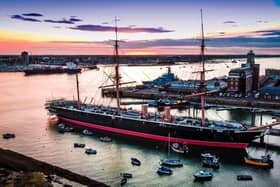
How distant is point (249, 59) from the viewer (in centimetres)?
7350

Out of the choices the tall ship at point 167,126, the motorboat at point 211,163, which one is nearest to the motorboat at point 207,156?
the motorboat at point 211,163

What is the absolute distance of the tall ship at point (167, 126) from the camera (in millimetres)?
25236

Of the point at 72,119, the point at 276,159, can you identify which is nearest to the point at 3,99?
the point at 72,119

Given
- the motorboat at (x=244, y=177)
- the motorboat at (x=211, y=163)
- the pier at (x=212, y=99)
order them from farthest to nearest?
the pier at (x=212, y=99) → the motorboat at (x=211, y=163) → the motorboat at (x=244, y=177)

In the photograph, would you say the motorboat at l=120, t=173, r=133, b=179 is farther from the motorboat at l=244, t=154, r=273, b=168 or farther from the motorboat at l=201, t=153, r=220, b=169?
the motorboat at l=244, t=154, r=273, b=168

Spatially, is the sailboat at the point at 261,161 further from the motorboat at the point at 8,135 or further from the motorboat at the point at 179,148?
the motorboat at the point at 8,135

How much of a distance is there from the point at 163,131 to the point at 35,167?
1076 centimetres

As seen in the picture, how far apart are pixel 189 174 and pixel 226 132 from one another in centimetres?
569

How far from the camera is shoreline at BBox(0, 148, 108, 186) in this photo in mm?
18844

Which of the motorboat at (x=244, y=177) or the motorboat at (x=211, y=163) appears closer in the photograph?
the motorboat at (x=244, y=177)

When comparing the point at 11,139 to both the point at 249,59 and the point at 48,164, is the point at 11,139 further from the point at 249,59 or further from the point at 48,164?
the point at 249,59

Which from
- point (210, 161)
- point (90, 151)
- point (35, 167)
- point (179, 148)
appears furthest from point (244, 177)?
point (35, 167)

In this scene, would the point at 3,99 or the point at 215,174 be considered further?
the point at 3,99

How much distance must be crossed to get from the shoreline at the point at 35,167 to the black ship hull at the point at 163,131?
909cm
